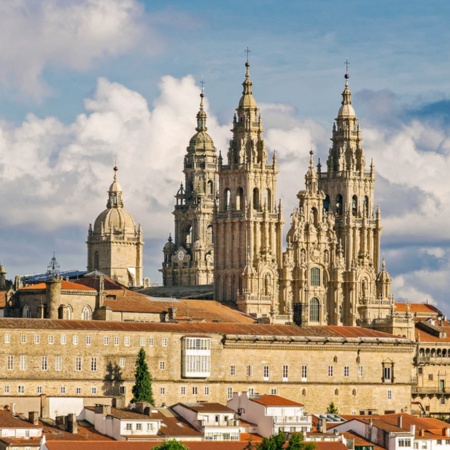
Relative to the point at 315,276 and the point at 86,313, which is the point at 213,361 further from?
the point at 315,276

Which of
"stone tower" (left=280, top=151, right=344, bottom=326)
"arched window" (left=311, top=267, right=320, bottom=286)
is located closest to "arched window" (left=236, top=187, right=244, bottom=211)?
"stone tower" (left=280, top=151, right=344, bottom=326)

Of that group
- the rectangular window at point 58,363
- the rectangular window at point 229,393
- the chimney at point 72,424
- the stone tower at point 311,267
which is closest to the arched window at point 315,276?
the stone tower at point 311,267

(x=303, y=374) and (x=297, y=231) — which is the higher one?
(x=297, y=231)

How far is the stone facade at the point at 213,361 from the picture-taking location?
157 meters

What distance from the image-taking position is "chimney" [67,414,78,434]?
452 ft

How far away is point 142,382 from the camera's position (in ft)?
518

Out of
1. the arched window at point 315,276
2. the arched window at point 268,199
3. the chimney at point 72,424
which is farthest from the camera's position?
the arched window at point 315,276

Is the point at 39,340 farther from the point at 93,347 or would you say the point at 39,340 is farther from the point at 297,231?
the point at 297,231

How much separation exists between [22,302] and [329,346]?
24983 mm

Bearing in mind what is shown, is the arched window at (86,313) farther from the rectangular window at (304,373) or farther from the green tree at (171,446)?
the green tree at (171,446)

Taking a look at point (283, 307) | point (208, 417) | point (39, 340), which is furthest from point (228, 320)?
point (208, 417)

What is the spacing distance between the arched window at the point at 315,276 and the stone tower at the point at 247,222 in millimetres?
3464

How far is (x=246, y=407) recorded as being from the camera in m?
148

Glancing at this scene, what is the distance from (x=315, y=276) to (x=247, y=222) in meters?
8.36
